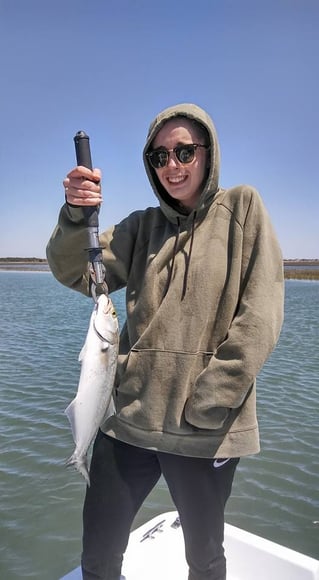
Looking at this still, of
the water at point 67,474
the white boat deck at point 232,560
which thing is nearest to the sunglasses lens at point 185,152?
the white boat deck at point 232,560

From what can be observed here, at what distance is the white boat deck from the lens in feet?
12.6

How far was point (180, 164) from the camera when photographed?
291cm

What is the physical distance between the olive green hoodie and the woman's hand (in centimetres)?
11

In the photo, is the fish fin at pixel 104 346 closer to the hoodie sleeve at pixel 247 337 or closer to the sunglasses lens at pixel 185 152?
the hoodie sleeve at pixel 247 337

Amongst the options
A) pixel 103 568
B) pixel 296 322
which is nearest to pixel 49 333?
pixel 296 322

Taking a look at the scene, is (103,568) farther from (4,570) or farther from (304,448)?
(304,448)

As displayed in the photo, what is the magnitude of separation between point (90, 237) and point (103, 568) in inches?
79.5

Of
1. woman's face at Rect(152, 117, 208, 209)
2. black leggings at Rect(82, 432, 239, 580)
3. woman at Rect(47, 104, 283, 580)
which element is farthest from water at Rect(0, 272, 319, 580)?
woman's face at Rect(152, 117, 208, 209)

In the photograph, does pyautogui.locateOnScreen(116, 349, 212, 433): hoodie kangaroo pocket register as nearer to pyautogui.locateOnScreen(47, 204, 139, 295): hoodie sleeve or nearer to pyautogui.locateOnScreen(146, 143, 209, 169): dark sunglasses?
pyautogui.locateOnScreen(47, 204, 139, 295): hoodie sleeve

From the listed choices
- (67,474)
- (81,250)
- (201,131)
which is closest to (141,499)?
(81,250)

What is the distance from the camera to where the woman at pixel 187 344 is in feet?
8.78

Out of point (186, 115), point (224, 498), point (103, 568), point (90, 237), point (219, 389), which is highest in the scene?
point (186, 115)

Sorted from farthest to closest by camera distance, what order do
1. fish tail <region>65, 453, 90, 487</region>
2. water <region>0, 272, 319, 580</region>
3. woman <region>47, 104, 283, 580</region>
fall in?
1. water <region>0, 272, 319, 580</region>
2. woman <region>47, 104, 283, 580</region>
3. fish tail <region>65, 453, 90, 487</region>

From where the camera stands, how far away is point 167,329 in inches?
111
